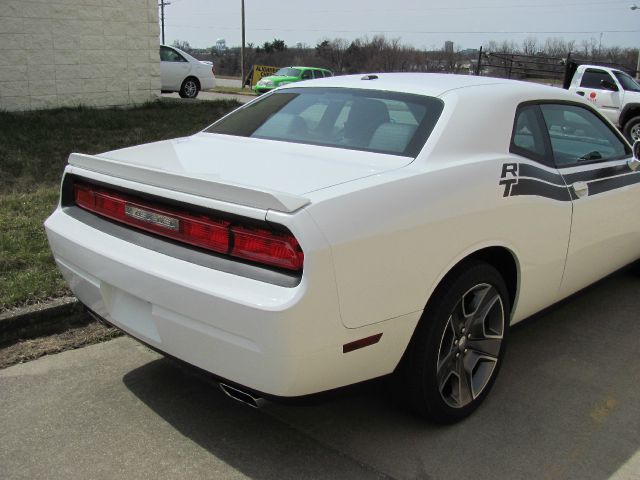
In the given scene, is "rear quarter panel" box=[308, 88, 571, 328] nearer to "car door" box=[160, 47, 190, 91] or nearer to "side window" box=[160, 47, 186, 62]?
"car door" box=[160, 47, 190, 91]

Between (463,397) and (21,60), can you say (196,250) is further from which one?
(21,60)

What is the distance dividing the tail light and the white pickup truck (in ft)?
46.2

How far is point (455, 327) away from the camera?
289 cm

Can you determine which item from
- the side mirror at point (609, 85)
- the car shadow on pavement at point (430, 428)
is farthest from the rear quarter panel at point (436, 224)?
the side mirror at point (609, 85)

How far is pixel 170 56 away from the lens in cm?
1675

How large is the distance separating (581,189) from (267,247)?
2.09 metres

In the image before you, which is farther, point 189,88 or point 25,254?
point 189,88

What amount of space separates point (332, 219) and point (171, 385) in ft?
5.20

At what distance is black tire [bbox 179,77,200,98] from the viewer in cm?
1730

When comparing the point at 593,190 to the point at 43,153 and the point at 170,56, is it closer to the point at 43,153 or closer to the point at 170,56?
the point at 43,153

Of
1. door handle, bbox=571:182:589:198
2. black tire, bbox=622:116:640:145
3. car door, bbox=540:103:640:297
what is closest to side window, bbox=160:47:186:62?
black tire, bbox=622:116:640:145

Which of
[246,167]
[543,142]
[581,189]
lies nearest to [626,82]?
[581,189]

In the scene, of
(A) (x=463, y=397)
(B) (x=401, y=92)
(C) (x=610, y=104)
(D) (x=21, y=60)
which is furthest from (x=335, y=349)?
(C) (x=610, y=104)

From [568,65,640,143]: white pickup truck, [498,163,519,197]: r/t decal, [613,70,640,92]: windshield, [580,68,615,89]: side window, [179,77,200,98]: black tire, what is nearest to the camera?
[498,163,519,197]: r/t decal
